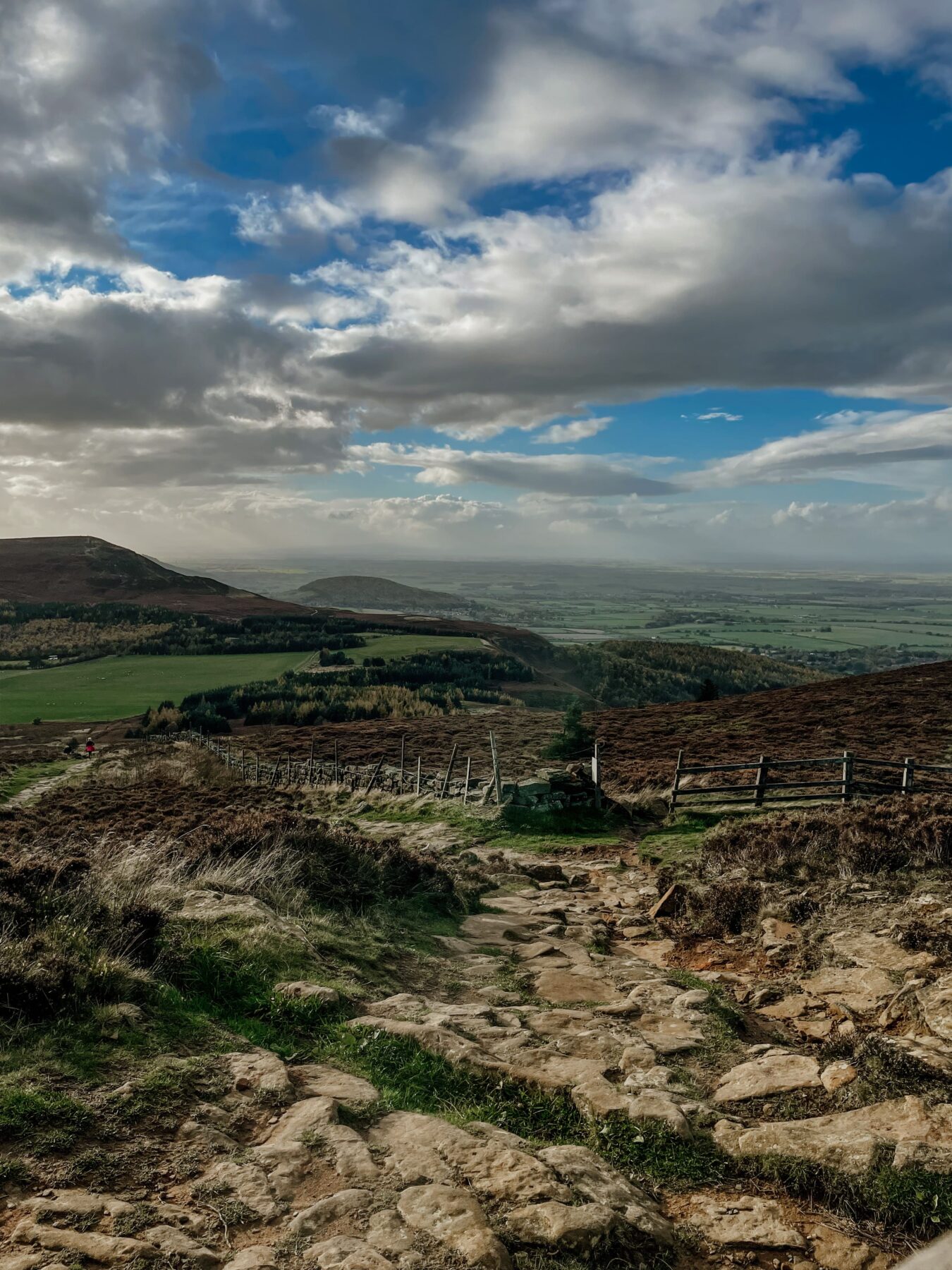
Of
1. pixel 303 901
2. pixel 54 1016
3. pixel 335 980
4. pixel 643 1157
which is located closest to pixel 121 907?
pixel 54 1016

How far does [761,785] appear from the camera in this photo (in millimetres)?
16500

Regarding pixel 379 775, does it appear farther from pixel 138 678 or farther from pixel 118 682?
pixel 138 678

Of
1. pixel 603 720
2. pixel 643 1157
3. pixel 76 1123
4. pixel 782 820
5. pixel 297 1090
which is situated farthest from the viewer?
pixel 603 720

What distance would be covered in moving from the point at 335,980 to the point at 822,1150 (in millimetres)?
4230

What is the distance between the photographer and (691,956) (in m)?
9.02

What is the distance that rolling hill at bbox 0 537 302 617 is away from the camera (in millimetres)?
121938

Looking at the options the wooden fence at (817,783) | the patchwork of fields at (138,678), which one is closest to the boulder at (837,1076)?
the wooden fence at (817,783)

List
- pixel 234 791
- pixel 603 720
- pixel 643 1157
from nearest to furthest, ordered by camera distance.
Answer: pixel 643 1157, pixel 234 791, pixel 603 720

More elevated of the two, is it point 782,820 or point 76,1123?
point 76,1123

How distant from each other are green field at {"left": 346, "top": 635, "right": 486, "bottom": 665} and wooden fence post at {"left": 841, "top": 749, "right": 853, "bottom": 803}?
6384 cm

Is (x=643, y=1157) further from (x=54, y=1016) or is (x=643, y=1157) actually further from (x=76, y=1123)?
(x=54, y=1016)

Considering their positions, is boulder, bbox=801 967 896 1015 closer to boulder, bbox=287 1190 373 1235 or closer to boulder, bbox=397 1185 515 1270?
boulder, bbox=397 1185 515 1270

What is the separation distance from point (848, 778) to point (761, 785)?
5.88ft

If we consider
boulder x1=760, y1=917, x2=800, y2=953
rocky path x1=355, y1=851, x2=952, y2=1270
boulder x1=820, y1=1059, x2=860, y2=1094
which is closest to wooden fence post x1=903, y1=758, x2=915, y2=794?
rocky path x1=355, y1=851, x2=952, y2=1270
